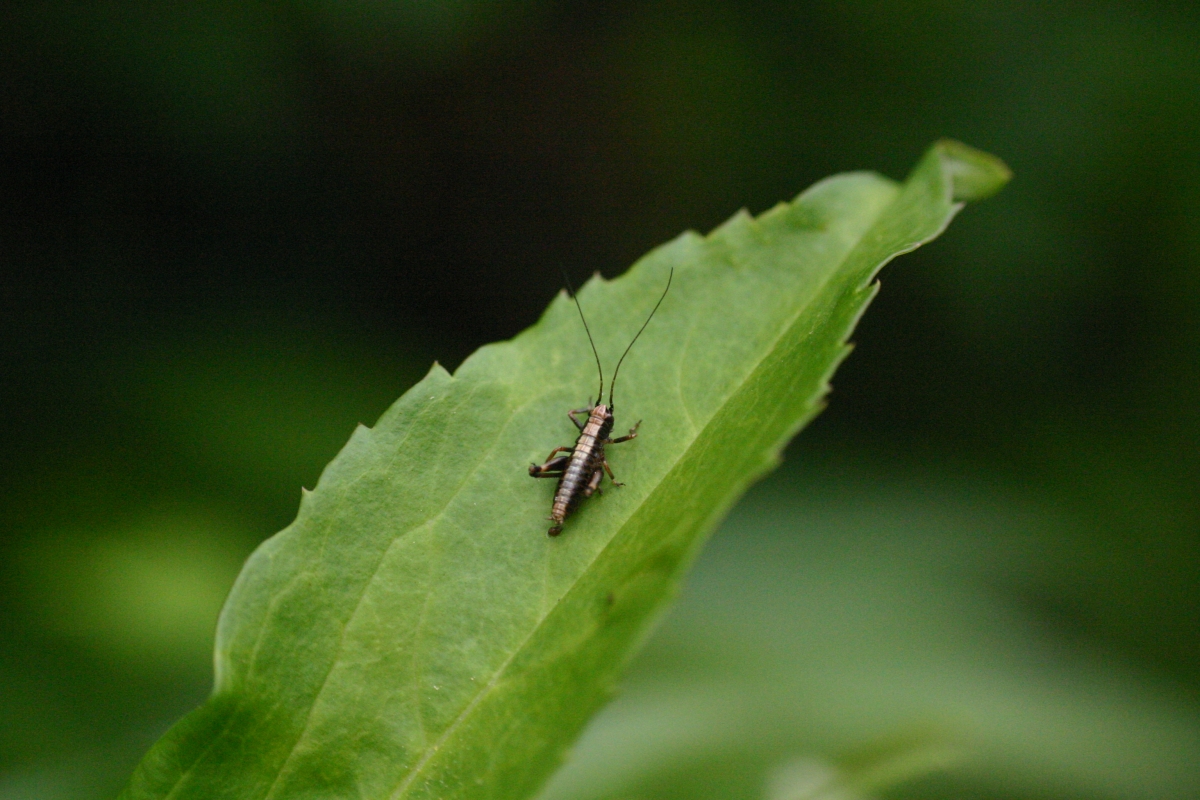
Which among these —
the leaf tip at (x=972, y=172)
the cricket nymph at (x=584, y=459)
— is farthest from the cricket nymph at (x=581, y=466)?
the leaf tip at (x=972, y=172)

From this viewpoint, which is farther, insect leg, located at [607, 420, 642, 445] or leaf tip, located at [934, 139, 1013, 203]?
leaf tip, located at [934, 139, 1013, 203]

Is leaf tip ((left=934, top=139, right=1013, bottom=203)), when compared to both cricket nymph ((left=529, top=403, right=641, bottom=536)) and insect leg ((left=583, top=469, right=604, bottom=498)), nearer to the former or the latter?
cricket nymph ((left=529, top=403, right=641, bottom=536))

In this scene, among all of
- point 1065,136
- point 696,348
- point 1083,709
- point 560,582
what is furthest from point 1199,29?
point 560,582

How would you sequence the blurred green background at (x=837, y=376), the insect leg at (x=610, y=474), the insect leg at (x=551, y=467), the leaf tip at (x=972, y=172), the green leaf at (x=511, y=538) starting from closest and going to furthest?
the green leaf at (x=511, y=538), the insect leg at (x=551, y=467), the insect leg at (x=610, y=474), the leaf tip at (x=972, y=172), the blurred green background at (x=837, y=376)

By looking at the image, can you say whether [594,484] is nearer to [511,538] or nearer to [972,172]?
[511,538]

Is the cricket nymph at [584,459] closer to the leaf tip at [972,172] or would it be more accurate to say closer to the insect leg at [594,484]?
the insect leg at [594,484]

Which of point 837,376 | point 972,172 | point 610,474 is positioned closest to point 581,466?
point 610,474

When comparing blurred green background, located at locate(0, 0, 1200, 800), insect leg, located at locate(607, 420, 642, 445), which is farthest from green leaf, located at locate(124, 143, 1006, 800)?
blurred green background, located at locate(0, 0, 1200, 800)
